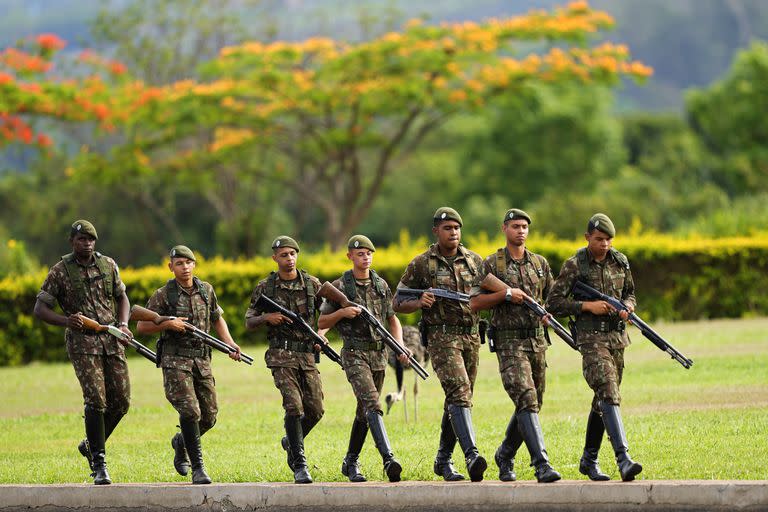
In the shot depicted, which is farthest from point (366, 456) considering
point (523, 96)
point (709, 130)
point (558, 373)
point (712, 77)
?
point (712, 77)

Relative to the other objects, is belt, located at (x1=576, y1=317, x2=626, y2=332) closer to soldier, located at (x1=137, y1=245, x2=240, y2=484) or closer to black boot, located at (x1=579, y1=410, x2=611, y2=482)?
black boot, located at (x1=579, y1=410, x2=611, y2=482)

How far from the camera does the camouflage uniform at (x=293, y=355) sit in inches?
473

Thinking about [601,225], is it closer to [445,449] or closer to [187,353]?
[445,449]

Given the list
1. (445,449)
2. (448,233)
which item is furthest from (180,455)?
(448,233)

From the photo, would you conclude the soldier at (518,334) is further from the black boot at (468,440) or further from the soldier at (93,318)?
the soldier at (93,318)

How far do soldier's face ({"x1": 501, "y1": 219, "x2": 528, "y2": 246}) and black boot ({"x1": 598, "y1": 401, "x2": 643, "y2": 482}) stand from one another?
142 centimetres

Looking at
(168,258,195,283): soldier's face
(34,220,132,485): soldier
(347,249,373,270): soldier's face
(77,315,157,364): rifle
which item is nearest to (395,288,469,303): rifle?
(347,249,373,270): soldier's face

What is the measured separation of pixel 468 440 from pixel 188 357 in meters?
2.56

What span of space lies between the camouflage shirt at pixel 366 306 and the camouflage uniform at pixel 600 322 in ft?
4.89

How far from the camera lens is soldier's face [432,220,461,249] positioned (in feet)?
38.3

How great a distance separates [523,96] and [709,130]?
36.3 meters

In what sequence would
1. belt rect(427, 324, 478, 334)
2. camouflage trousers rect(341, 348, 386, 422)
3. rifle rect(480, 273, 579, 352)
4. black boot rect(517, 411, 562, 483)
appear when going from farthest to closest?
camouflage trousers rect(341, 348, 386, 422) → belt rect(427, 324, 478, 334) → rifle rect(480, 273, 579, 352) → black boot rect(517, 411, 562, 483)

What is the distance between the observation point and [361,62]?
3694 centimetres

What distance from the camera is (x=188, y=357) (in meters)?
12.2
